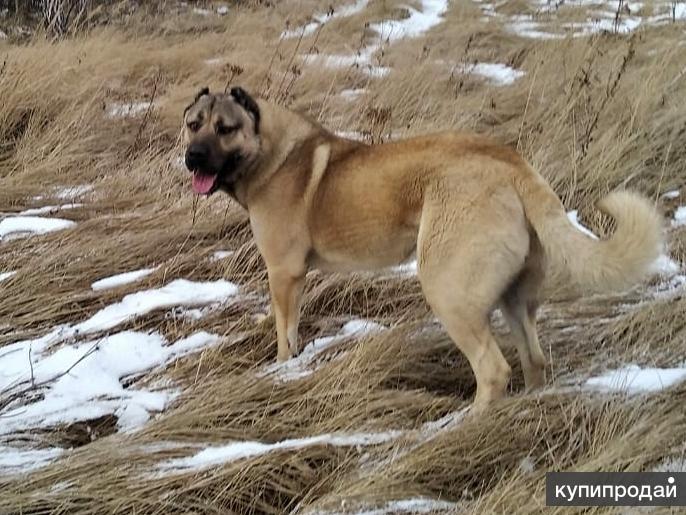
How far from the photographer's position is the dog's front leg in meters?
3.08

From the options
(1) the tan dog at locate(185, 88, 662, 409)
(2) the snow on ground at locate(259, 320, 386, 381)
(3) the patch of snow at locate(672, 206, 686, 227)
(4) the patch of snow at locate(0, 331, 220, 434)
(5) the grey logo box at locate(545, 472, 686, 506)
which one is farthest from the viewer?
(3) the patch of snow at locate(672, 206, 686, 227)

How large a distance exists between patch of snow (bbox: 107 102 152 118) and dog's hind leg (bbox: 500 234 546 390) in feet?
12.7

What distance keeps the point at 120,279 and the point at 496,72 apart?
13.3 feet

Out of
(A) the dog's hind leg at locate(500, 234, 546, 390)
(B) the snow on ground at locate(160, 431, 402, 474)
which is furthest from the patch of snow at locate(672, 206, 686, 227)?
(B) the snow on ground at locate(160, 431, 402, 474)

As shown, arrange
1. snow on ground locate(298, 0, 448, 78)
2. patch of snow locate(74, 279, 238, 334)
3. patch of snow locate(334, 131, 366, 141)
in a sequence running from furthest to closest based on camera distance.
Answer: snow on ground locate(298, 0, 448, 78) < patch of snow locate(334, 131, 366, 141) < patch of snow locate(74, 279, 238, 334)

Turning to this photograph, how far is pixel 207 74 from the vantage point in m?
6.40

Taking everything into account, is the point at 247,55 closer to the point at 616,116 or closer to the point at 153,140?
the point at 153,140

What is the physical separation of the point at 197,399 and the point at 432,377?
0.96 metres

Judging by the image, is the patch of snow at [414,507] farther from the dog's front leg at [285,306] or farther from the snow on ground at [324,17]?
the snow on ground at [324,17]

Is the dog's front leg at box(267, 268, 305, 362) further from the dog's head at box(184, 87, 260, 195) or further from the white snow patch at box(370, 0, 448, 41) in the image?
the white snow patch at box(370, 0, 448, 41)

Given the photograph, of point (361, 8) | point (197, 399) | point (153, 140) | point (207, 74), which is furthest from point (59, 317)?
point (361, 8)

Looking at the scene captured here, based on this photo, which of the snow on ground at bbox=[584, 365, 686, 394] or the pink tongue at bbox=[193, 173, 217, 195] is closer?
the snow on ground at bbox=[584, 365, 686, 394]

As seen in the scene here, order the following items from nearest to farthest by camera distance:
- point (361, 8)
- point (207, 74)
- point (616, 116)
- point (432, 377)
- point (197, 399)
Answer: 1. point (197, 399)
2. point (432, 377)
3. point (616, 116)
4. point (207, 74)
5. point (361, 8)

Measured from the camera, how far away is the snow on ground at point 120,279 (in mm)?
3674
